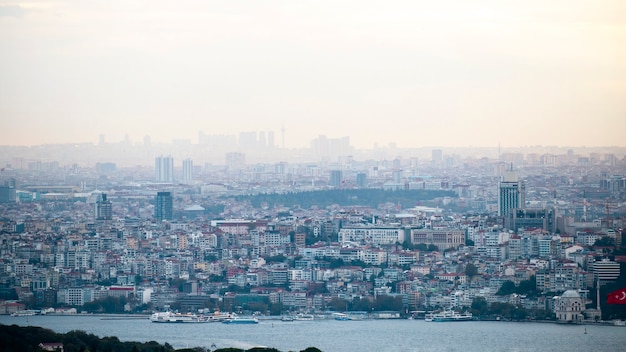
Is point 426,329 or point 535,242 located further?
point 535,242

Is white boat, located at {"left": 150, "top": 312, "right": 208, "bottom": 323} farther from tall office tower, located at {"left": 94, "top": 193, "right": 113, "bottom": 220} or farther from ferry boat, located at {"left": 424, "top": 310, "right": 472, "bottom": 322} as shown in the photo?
tall office tower, located at {"left": 94, "top": 193, "right": 113, "bottom": 220}

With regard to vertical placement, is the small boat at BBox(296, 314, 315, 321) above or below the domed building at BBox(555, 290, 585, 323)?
below

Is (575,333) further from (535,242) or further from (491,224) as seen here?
(491,224)

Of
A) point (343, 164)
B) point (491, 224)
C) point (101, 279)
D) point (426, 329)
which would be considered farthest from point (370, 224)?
point (343, 164)

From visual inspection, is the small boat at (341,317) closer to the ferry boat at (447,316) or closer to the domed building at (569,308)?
the ferry boat at (447,316)

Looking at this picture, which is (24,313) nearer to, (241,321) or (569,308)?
(241,321)

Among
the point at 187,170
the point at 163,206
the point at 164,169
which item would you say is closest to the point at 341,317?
the point at 163,206

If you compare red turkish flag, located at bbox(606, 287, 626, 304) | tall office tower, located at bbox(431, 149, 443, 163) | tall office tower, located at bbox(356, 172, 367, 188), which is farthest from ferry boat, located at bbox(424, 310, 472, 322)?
tall office tower, located at bbox(356, 172, 367, 188)
